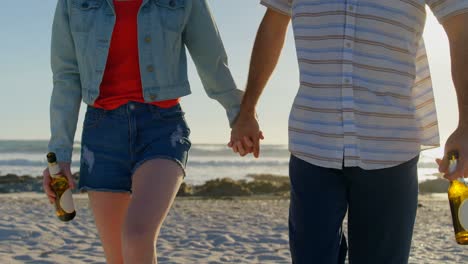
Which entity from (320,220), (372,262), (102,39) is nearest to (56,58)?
(102,39)

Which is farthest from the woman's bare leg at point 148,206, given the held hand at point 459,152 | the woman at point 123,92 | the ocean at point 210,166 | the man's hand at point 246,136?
the ocean at point 210,166

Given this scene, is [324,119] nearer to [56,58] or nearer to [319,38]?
[319,38]

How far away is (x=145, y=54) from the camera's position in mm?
3154

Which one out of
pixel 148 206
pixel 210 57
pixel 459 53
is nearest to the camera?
pixel 459 53

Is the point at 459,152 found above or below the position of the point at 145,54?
below

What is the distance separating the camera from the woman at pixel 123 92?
3080mm

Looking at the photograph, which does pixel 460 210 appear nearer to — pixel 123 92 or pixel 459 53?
pixel 459 53

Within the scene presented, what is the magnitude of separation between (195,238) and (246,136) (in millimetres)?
5352

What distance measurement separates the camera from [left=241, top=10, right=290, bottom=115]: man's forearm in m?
3.08

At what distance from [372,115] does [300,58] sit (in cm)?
41

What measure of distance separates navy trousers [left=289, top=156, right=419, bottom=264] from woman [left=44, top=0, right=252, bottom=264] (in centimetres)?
60

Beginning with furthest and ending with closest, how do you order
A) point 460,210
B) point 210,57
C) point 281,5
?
1. point 210,57
2. point 281,5
3. point 460,210

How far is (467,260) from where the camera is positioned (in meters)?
7.11

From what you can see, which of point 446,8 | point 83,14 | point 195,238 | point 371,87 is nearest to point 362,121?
point 371,87
